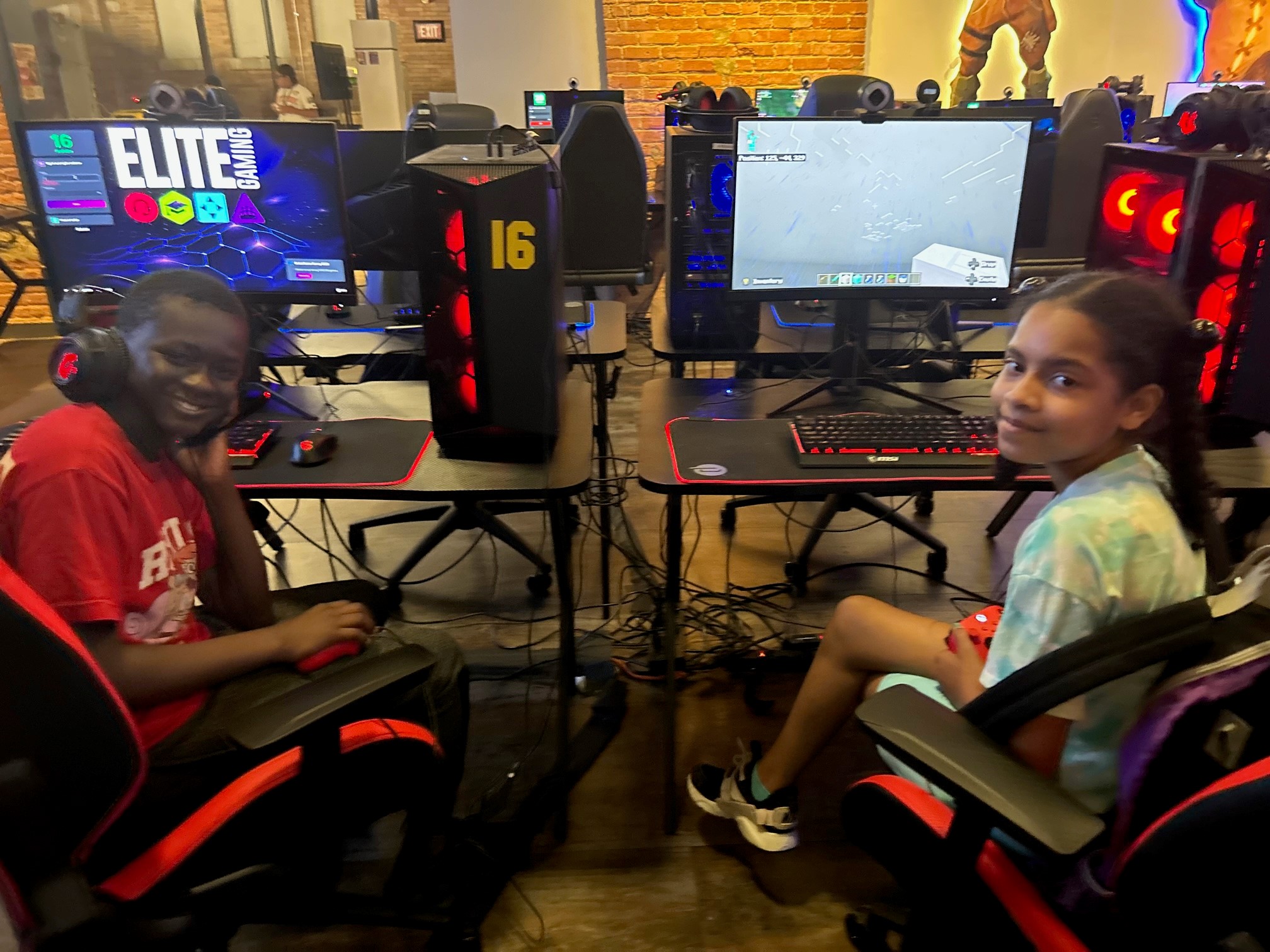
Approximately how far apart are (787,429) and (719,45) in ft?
18.2

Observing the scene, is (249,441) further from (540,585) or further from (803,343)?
(803,343)

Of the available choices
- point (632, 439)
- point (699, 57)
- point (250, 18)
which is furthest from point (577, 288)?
point (250, 18)

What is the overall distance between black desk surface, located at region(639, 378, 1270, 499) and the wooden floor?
659mm

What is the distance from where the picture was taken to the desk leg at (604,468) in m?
2.14

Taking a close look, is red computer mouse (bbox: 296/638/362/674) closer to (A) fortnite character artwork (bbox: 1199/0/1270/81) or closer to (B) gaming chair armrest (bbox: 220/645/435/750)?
(B) gaming chair armrest (bbox: 220/645/435/750)

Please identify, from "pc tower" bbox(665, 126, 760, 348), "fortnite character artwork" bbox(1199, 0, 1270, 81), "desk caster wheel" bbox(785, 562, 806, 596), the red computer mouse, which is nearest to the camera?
the red computer mouse

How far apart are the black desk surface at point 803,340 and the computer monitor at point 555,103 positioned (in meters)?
3.27

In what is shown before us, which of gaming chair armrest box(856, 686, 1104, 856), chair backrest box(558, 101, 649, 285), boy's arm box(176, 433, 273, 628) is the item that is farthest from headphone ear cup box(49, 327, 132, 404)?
chair backrest box(558, 101, 649, 285)

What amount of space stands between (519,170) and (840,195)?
70 cm

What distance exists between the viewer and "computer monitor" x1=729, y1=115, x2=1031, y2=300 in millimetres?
1645

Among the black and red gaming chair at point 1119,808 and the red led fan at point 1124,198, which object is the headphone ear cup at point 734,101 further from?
the black and red gaming chair at point 1119,808

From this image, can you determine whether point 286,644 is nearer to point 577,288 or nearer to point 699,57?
point 577,288

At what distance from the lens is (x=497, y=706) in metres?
1.94

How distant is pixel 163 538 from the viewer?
1061 millimetres
